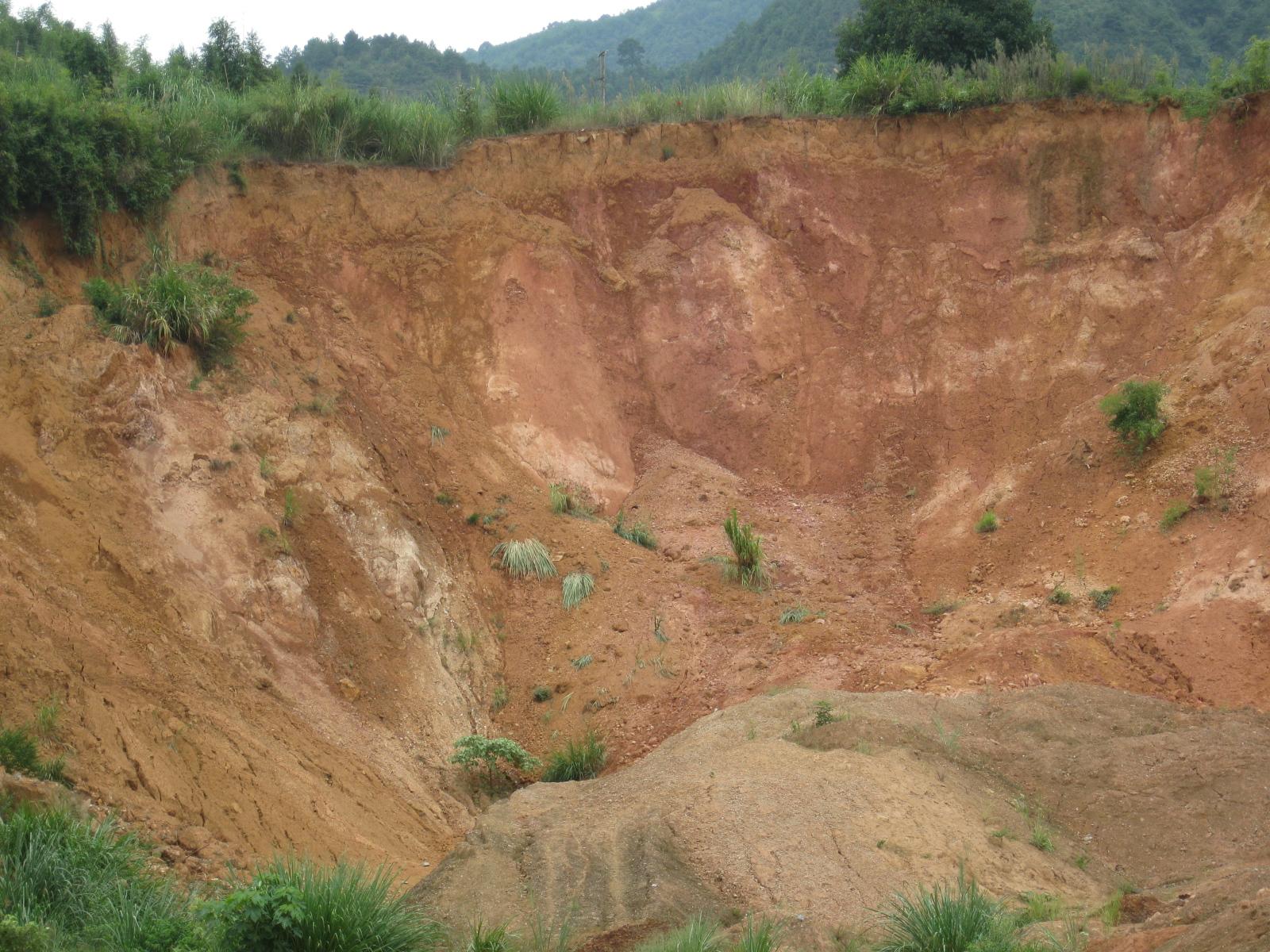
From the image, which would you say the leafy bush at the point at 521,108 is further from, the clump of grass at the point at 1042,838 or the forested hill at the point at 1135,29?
the forested hill at the point at 1135,29

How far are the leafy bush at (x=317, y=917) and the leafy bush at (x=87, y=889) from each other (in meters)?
0.34

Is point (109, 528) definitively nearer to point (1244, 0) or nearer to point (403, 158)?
point (403, 158)

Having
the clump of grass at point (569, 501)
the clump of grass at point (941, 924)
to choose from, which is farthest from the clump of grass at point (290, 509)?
the clump of grass at point (941, 924)

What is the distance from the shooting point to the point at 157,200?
1457 cm

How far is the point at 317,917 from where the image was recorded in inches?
249

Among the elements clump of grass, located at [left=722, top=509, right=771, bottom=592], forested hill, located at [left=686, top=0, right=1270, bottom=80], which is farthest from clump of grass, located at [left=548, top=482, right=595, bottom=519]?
forested hill, located at [left=686, top=0, right=1270, bottom=80]

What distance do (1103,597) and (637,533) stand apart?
5214 millimetres

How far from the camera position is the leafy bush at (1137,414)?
14.1 m

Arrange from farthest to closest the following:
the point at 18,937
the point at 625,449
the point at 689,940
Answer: the point at 625,449, the point at 689,940, the point at 18,937

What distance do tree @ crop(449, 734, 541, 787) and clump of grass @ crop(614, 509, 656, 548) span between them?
3806 millimetres

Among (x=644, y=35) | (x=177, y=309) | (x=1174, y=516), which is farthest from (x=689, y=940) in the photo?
(x=644, y=35)

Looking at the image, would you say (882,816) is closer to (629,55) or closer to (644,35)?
(629,55)

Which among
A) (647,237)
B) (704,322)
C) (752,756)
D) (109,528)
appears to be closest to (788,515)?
(704,322)

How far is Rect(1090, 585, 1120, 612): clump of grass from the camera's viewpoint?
503 inches
